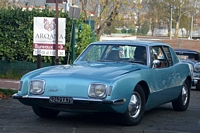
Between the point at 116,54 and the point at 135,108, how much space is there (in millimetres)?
1456

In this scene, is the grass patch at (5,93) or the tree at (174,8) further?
the tree at (174,8)

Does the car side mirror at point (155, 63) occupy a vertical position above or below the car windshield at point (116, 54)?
below

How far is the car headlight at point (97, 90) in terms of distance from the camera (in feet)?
23.8

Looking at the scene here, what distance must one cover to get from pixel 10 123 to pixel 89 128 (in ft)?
4.68

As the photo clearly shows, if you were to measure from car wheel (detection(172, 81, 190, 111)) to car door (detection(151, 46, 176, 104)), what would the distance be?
64 cm

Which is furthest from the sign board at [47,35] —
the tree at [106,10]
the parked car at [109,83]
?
the parked car at [109,83]

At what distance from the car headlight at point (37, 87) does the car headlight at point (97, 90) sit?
2.75 feet

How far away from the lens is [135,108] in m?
7.97

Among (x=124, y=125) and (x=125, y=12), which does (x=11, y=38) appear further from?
(x=124, y=125)

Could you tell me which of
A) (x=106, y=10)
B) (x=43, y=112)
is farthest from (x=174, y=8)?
(x=43, y=112)

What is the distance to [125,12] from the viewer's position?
78.9 feet

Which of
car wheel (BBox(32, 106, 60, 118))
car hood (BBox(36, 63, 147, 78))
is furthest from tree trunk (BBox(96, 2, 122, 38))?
car wheel (BBox(32, 106, 60, 118))

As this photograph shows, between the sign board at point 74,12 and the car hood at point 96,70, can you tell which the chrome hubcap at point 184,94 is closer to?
the car hood at point 96,70

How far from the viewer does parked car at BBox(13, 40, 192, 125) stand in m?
7.30
